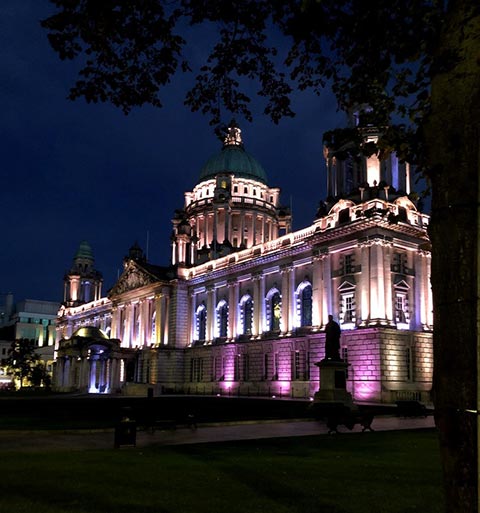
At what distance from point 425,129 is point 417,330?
4597cm

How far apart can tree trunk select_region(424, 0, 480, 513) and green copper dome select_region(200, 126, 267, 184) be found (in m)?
90.6

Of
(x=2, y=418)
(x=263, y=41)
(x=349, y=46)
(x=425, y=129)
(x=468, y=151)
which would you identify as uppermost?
(x=263, y=41)

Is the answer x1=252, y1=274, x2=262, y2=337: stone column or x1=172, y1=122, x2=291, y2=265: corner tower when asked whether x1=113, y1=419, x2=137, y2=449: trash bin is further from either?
x1=172, y1=122, x2=291, y2=265: corner tower

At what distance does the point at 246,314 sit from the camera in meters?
65.3

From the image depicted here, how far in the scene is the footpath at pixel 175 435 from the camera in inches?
655

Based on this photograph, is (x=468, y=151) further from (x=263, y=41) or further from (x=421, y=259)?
(x=421, y=259)

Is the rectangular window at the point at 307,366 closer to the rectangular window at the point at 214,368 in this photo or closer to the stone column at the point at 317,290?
the stone column at the point at 317,290

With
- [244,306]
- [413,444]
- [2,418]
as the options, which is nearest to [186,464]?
[413,444]

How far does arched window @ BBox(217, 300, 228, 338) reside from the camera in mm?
68312

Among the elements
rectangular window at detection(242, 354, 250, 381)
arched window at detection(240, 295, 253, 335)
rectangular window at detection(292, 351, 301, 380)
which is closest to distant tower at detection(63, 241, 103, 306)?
arched window at detection(240, 295, 253, 335)

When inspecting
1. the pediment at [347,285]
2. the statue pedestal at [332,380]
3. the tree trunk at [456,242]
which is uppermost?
the pediment at [347,285]

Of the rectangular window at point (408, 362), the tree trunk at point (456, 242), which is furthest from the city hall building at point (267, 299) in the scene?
the tree trunk at point (456, 242)

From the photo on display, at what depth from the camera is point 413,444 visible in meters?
16.7

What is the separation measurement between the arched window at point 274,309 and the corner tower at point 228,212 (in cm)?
1960
